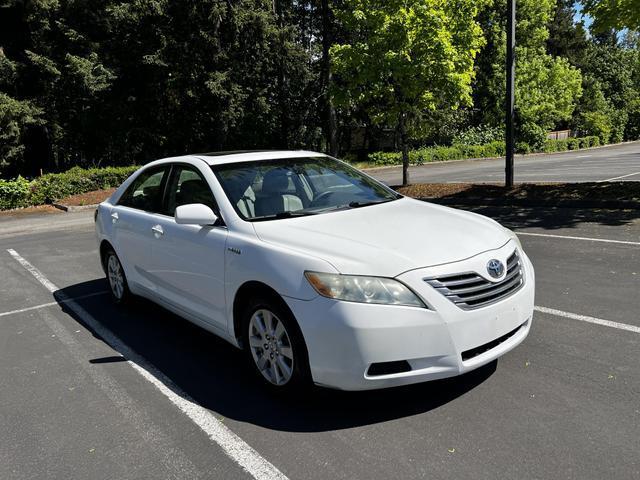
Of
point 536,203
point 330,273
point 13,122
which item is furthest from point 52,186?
point 330,273

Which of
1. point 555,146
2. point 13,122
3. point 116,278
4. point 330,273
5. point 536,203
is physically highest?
point 13,122

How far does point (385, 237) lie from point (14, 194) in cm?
1833

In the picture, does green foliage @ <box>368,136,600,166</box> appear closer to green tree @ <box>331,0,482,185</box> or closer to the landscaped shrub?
the landscaped shrub

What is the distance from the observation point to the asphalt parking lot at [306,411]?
116 inches

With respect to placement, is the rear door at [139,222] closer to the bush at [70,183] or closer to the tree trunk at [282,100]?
the bush at [70,183]

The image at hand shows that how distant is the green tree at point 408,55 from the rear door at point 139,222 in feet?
36.0

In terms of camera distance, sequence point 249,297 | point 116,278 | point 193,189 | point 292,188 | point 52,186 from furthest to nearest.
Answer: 1. point 52,186
2. point 116,278
3. point 193,189
4. point 292,188
5. point 249,297

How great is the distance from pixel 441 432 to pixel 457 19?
15.0 meters

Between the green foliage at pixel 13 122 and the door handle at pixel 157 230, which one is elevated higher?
the green foliage at pixel 13 122

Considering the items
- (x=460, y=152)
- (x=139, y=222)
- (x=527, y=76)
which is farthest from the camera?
(x=527, y=76)

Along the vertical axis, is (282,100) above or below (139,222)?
above

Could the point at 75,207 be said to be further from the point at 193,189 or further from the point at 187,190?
the point at 193,189

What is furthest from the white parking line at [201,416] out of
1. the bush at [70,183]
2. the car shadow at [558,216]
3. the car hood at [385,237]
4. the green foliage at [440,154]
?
the green foliage at [440,154]

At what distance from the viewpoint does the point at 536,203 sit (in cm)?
1209
